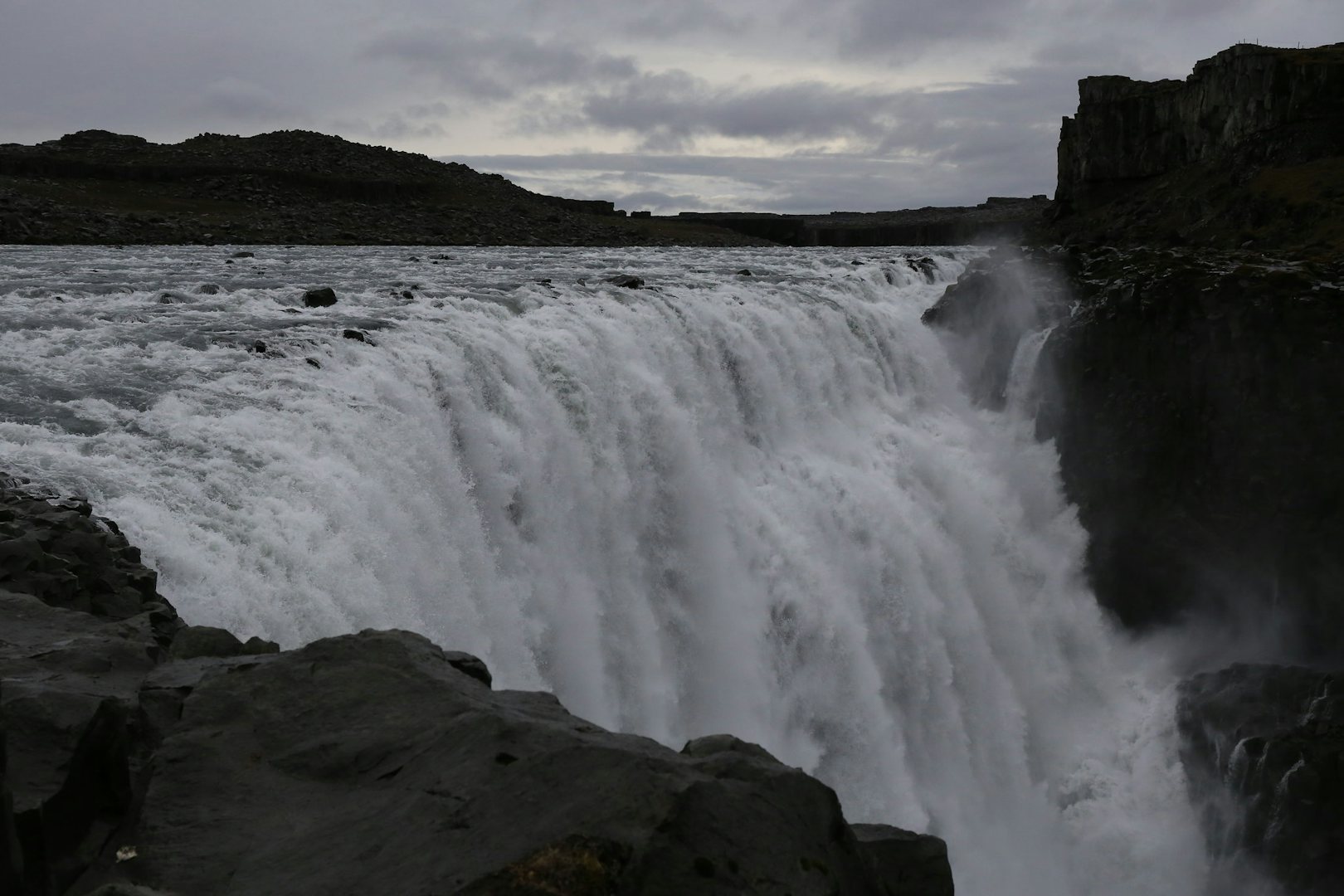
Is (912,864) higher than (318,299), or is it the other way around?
(318,299)

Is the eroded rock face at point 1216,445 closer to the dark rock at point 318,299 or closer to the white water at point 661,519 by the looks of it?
the white water at point 661,519

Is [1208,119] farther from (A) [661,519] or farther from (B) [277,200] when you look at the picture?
(A) [661,519]

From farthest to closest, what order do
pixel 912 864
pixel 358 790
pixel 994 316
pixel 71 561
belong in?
pixel 994 316, pixel 71 561, pixel 912 864, pixel 358 790

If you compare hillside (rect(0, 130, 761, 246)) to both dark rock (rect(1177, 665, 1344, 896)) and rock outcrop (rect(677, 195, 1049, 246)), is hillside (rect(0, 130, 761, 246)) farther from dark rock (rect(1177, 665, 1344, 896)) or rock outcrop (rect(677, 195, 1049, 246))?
dark rock (rect(1177, 665, 1344, 896))

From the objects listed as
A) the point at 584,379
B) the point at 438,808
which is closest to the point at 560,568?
the point at 584,379

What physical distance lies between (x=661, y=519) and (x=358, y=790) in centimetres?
1189

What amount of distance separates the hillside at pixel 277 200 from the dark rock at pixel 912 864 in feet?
162

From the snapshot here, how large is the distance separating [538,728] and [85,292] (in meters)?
21.3

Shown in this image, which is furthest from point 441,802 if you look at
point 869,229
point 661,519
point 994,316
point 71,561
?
point 869,229

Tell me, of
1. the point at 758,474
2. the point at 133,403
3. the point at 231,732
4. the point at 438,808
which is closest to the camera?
the point at 438,808

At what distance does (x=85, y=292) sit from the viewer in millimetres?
24297

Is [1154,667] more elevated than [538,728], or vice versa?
[538,728]

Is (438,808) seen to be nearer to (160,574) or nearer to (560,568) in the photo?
(160,574)

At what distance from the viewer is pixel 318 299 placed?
22875 mm
